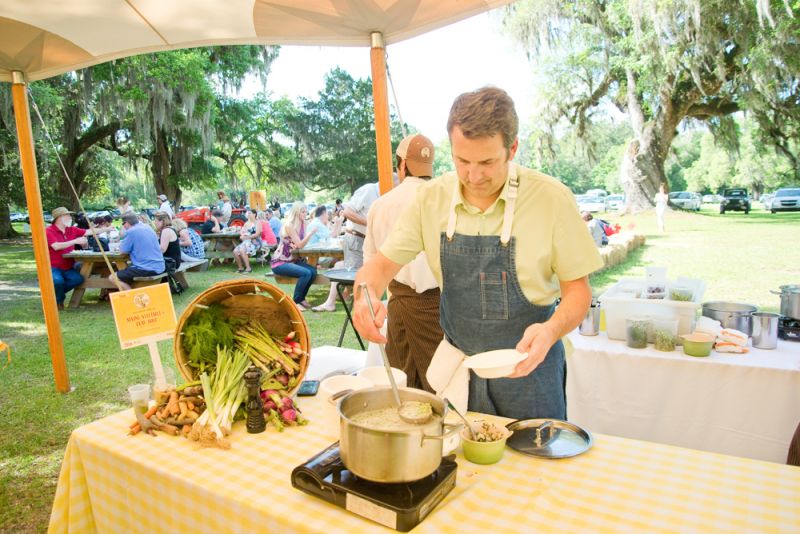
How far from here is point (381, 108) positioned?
2824mm

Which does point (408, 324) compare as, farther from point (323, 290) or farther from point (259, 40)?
point (323, 290)

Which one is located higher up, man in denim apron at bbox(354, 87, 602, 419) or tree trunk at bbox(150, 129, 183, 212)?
tree trunk at bbox(150, 129, 183, 212)

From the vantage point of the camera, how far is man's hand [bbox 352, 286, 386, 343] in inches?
54.4

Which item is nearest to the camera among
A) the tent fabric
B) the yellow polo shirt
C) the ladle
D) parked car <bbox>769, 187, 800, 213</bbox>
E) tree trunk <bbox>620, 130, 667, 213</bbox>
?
the ladle

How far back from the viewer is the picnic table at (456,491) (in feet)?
3.48

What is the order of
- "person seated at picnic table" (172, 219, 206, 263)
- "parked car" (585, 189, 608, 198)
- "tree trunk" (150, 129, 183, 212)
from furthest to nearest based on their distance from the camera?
"parked car" (585, 189, 608, 198) → "tree trunk" (150, 129, 183, 212) → "person seated at picnic table" (172, 219, 206, 263)

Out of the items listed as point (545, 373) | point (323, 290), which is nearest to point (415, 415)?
point (545, 373)

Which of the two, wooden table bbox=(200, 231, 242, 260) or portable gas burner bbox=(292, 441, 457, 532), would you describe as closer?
portable gas burner bbox=(292, 441, 457, 532)

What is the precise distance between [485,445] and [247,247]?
1071 centimetres

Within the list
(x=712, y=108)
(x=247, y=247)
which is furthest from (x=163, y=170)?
(x=712, y=108)

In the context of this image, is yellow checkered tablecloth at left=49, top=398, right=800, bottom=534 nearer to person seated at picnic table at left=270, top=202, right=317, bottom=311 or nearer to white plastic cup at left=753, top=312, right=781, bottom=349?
white plastic cup at left=753, top=312, right=781, bottom=349

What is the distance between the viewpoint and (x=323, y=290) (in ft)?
28.7

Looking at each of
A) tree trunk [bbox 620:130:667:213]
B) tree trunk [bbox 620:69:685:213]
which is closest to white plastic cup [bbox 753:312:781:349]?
tree trunk [bbox 620:69:685:213]

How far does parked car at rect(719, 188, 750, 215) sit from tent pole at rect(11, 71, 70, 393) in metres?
28.7
